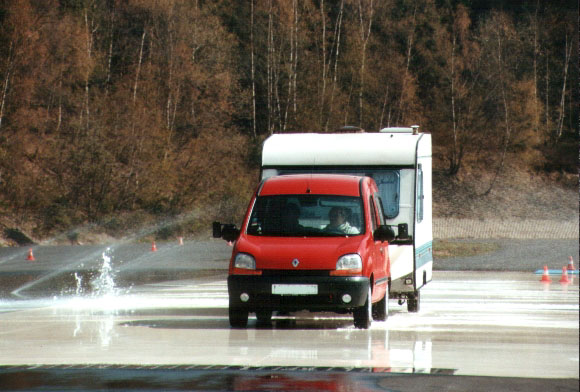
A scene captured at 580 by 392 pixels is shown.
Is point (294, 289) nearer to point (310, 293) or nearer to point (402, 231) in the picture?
point (310, 293)

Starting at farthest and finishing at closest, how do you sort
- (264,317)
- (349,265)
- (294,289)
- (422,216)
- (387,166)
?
1. (422,216)
2. (387,166)
3. (264,317)
4. (349,265)
5. (294,289)

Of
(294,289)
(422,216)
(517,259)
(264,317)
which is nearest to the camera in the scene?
(294,289)

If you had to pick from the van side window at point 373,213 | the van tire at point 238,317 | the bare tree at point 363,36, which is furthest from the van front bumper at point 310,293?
the bare tree at point 363,36

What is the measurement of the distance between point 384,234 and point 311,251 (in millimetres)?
1229

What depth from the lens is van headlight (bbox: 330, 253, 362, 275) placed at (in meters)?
16.0

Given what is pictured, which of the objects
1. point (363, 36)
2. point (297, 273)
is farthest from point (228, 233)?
point (363, 36)

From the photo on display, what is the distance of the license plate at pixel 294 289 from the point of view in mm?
15836

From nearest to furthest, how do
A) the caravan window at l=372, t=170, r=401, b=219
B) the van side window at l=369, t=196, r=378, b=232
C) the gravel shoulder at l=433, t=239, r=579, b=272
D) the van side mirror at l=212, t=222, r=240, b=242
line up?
the van side mirror at l=212, t=222, r=240, b=242 → the van side window at l=369, t=196, r=378, b=232 → the caravan window at l=372, t=170, r=401, b=219 → the gravel shoulder at l=433, t=239, r=579, b=272

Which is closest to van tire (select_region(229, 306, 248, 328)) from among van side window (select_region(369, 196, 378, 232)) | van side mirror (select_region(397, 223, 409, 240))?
van side window (select_region(369, 196, 378, 232))

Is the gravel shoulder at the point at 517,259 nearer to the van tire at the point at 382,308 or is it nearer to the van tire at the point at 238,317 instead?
the van tire at the point at 382,308

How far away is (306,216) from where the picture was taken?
55.9ft

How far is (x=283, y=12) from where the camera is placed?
7462 centimetres

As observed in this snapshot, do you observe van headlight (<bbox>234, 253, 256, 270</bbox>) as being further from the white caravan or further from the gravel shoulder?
the gravel shoulder

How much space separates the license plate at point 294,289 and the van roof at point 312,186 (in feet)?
5.89
